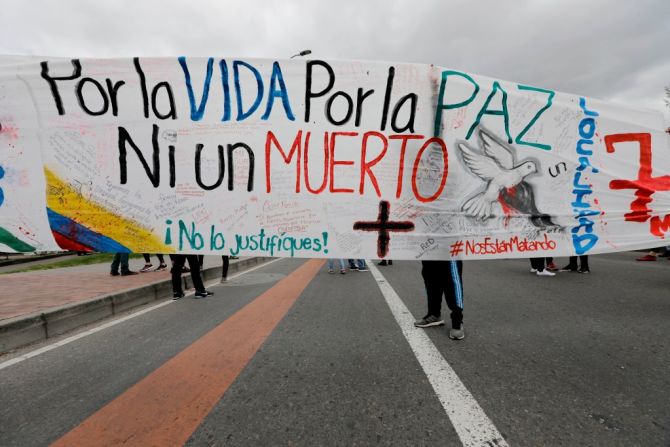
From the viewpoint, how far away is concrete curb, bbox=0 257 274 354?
369cm

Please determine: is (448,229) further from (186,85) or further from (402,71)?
(186,85)

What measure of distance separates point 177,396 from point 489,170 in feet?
9.39

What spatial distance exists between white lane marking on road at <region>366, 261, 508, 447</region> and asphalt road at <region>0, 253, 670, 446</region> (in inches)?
1.0

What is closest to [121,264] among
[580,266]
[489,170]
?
[489,170]

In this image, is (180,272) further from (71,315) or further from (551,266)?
(551,266)

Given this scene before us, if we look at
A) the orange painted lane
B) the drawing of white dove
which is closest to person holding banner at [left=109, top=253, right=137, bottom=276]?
the orange painted lane

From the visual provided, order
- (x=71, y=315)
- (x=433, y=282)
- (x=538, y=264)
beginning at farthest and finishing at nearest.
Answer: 1. (x=538, y=264)
2. (x=71, y=315)
3. (x=433, y=282)

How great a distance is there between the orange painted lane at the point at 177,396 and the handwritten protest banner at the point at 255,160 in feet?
3.35

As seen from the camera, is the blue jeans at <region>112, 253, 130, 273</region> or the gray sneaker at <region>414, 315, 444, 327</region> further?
the blue jeans at <region>112, 253, 130, 273</region>

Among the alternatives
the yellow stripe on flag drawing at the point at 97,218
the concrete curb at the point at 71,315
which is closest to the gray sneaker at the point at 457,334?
the yellow stripe on flag drawing at the point at 97,218

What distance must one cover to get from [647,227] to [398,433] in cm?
271

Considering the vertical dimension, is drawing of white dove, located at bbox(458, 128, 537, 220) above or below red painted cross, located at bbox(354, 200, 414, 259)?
above

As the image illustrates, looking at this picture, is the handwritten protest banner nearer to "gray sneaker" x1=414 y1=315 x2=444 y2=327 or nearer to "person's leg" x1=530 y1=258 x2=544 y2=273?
"gray sneaker" x1=414 y1=315 x2=444 y2=327

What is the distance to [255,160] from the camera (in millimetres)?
2650
